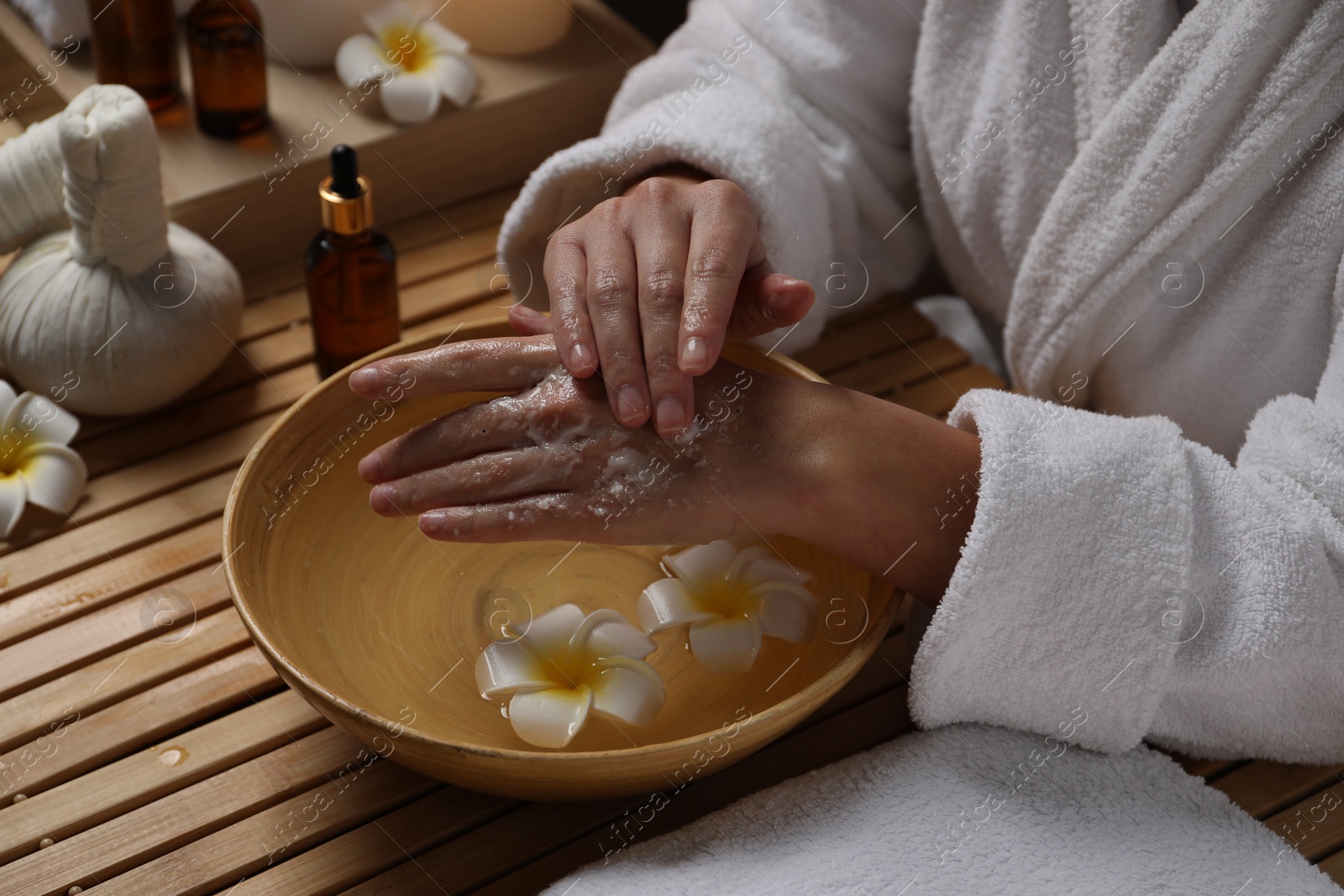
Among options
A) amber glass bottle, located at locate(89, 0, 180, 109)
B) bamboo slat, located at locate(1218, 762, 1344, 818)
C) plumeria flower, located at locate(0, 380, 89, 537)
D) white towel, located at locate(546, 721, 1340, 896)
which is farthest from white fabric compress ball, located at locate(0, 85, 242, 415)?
bamboo slat, located at locate(1218, 762, 1344, 818)

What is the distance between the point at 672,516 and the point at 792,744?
0.18 metres

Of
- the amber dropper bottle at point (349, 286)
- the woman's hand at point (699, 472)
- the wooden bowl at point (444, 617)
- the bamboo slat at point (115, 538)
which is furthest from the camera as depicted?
the amber dropper bottle at point (349, 286)

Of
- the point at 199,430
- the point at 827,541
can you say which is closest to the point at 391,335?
the point at 199,430

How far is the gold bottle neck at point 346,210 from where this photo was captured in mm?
966

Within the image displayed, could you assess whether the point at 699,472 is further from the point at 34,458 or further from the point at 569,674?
the point at 34,458

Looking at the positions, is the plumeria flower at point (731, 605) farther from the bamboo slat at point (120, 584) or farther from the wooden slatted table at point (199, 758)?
the bamboo slat at point (120, 584)

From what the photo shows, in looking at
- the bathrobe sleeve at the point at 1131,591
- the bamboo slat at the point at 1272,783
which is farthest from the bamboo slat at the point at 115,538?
the bamboo slat at the point at 1272,783

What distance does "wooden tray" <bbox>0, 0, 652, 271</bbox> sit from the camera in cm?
114

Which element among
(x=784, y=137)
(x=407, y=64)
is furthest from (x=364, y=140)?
(x=784, y=137)

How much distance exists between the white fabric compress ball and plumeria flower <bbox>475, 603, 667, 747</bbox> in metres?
0.39

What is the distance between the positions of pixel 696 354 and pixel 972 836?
337 millimetres

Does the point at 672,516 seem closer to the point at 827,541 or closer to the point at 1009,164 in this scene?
the point at 827,541

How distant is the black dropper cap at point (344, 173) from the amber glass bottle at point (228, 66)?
11.0 inches

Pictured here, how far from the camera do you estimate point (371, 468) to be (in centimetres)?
80
